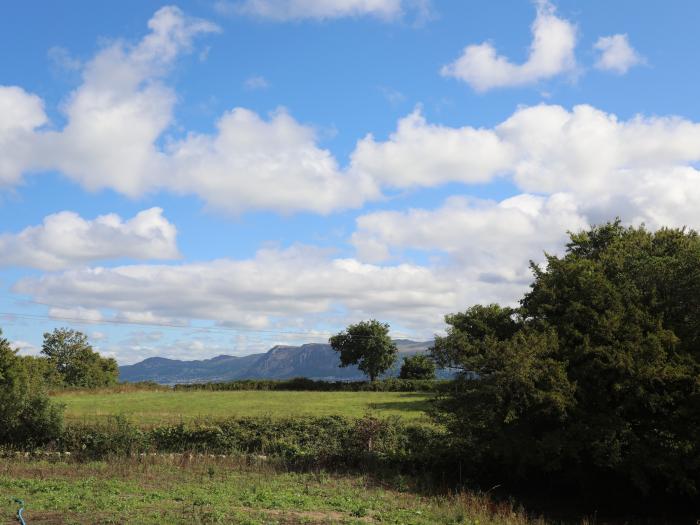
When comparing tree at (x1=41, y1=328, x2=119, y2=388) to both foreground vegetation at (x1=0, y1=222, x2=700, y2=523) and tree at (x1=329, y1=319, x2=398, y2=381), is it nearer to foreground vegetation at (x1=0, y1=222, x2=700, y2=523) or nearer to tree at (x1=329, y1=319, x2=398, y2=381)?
tree at (x1=329, y1=319, x2=398, y2=381)

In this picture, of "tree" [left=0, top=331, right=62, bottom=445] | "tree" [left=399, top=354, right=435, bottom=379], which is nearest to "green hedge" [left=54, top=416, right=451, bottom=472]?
"tree" [left=0, top=331, right=62, bottom=445]

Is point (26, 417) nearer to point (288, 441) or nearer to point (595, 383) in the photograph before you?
point (288, 441)

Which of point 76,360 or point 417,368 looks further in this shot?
point 76,360

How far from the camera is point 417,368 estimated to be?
3401 inches

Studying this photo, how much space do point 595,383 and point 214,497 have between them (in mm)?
15194

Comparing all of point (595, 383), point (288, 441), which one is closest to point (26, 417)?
point (288, 441)

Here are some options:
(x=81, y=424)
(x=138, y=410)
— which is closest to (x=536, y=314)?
(x=81, y=424)

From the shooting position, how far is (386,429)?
28.5m

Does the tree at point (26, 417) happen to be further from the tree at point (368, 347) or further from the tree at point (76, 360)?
the tree at point (76, 360)

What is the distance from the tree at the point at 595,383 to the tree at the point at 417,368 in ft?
196

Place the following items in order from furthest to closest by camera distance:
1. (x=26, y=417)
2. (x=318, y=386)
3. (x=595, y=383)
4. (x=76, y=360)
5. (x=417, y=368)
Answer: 1. (x=76, y=360)
2. (x=417, y=368)
3. (x=318, y=386)
4. (x=26, y=417)
5. (x=595, y=383)

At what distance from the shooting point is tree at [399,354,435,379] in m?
85.3

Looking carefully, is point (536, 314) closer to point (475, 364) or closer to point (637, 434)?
point (475, 364)

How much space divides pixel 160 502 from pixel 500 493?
→ 14872 millimetres
